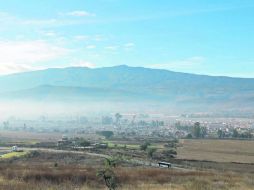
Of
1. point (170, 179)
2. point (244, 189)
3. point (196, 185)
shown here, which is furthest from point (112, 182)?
point (170, 179)

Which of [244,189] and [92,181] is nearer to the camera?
[244,189]

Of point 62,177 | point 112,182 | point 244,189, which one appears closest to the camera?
point 112,182

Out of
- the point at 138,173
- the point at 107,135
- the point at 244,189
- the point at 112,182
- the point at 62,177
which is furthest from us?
the point at 107,135

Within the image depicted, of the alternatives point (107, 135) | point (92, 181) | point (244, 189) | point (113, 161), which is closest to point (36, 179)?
point (92, 181)

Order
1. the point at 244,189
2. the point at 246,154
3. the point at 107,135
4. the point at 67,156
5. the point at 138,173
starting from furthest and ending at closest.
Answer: the point at 107,135, the point at 246,154, the point at 67,156, the point at 138,173, the point at 244,189

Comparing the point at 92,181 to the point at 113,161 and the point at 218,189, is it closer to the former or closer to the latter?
the point at 113,161

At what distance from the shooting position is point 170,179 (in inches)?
1281

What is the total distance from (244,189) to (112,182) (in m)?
7.52

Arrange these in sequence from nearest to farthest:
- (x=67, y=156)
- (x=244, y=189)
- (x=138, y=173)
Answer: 1. (x=244, y=189)
2. (x=138, y=173)
3. (x=67, y=156)

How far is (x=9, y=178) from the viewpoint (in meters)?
28.7

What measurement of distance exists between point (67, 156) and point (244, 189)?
46.3 meters

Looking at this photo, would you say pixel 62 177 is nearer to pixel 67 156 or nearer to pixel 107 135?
pixel 67 156

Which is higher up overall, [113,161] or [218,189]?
[113,161]

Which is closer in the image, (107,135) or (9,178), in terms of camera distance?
(9,178)
